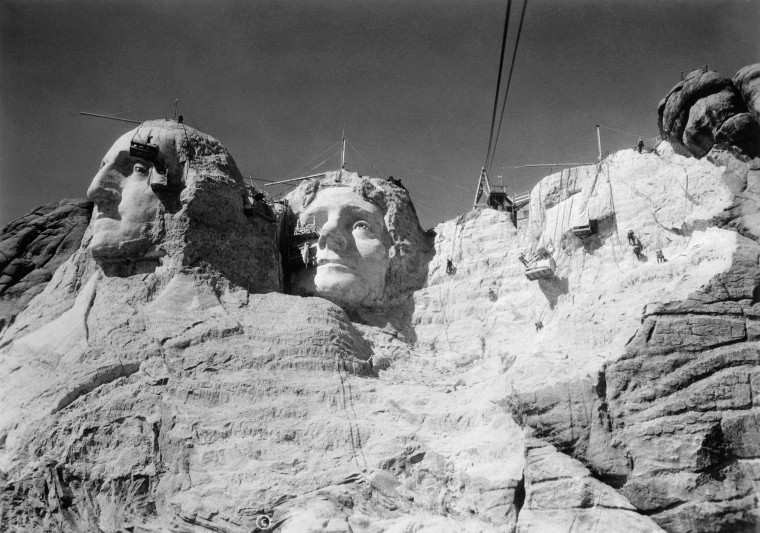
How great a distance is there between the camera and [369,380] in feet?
88.6

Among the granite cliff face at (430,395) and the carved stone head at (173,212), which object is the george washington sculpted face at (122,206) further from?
the granite cliff face at (430,395)

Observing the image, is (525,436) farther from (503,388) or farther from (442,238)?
(442,238)

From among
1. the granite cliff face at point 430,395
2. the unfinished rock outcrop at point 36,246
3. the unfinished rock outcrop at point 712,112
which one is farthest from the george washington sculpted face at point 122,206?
the unfinished rock outcrop at point 712,112

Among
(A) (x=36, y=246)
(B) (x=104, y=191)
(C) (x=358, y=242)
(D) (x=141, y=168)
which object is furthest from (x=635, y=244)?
(A) (x=36, y=246)

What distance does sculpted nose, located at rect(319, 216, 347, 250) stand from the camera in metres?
33.3

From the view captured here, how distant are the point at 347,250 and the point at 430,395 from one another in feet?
27.0

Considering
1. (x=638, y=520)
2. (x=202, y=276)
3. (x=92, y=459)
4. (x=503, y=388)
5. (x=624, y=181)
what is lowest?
(x=638, y=520)

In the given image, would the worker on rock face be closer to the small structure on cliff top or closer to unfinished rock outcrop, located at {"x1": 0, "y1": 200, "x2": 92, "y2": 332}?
the small structure on cliff top

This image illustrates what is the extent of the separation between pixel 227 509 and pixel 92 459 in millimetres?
4060

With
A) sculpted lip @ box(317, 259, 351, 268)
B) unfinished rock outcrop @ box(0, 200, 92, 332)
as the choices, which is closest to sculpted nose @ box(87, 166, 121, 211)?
unfinished rock outcrop @ box(0, 200, 92, 332)

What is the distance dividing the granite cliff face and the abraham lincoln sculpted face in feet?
6.45

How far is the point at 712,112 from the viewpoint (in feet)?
90.9

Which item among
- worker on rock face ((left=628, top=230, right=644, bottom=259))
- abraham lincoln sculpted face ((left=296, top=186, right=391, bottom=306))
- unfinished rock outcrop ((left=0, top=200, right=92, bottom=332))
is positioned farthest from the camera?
unfinished rock outcrop ((left=0, top=200, right=92, bottom=332))

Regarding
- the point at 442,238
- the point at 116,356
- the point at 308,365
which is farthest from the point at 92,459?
the point at 442,238
